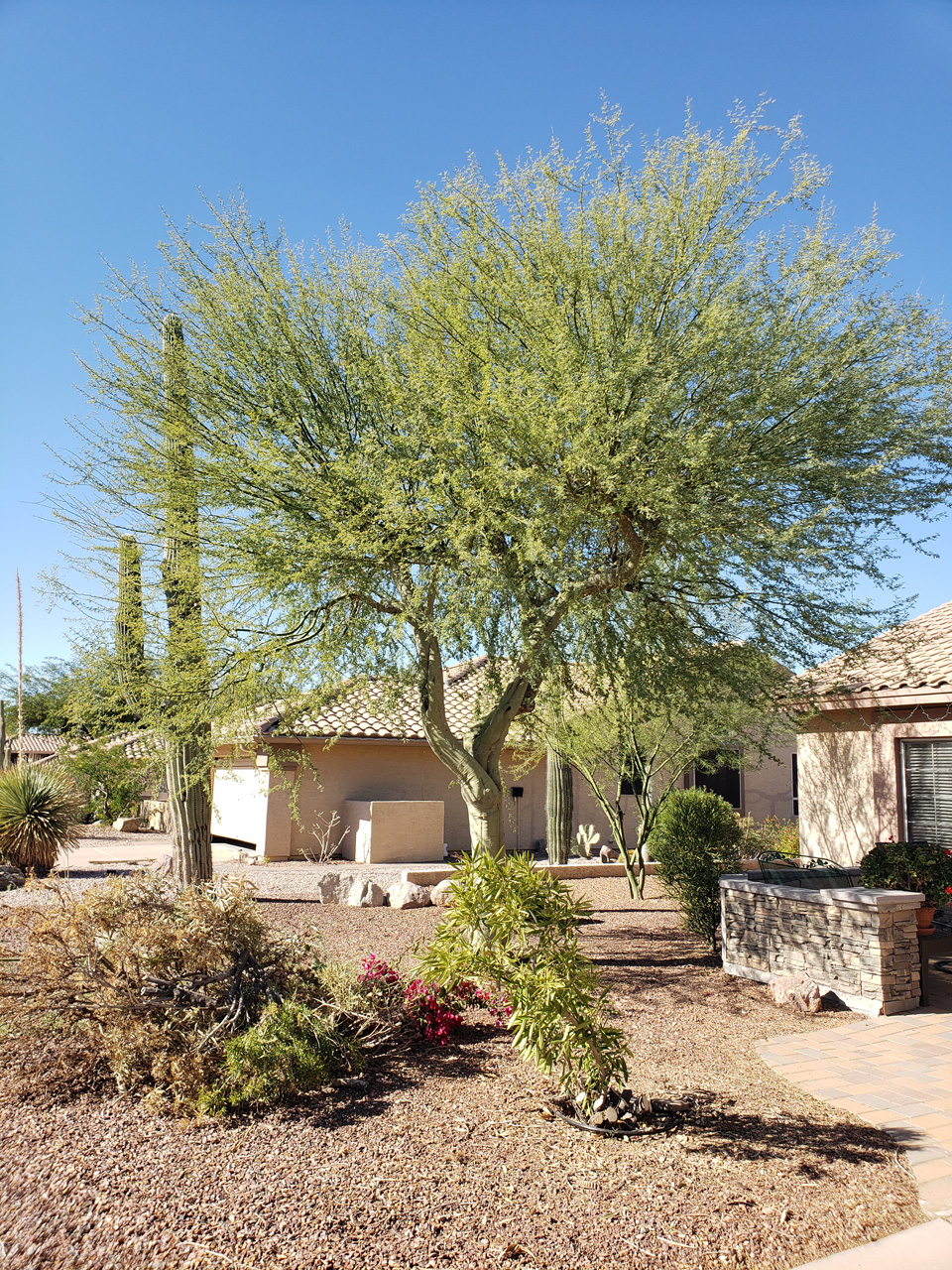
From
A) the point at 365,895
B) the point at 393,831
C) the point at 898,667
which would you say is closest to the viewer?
the point at 898,667

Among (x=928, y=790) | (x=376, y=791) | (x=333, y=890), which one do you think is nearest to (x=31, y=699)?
(x=376, y=791)

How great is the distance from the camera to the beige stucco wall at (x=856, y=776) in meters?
12.6

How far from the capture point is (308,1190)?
14.1 feet

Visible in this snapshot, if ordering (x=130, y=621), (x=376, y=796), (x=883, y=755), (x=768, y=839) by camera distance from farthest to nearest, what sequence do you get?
1. (x=376, y=796)
2. (x=768, y=839)
3. (x=883, y=755)
4. (x=130, y=621)

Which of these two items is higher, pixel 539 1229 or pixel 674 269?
pixel 674 269

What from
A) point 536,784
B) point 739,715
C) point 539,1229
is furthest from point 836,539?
point 536,784

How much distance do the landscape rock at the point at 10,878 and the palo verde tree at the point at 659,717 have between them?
30.0ft

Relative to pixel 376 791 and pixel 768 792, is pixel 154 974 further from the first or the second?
pixel 768 792

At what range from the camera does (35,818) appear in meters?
15.9

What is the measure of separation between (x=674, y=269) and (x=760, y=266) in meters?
1.12

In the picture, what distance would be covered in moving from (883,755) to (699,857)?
4.47 meters

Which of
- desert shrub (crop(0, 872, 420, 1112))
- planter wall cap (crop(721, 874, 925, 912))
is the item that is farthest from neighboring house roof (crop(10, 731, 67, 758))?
planter wall cap (crop(721, 874, 925, 912))

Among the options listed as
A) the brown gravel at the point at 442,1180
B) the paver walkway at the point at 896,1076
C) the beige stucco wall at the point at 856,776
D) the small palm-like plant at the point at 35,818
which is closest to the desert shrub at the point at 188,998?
the brown gravel at the point at 442,1180

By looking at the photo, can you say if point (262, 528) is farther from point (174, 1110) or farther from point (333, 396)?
point (174, 1110)
